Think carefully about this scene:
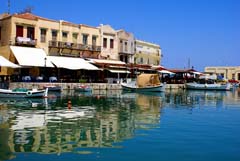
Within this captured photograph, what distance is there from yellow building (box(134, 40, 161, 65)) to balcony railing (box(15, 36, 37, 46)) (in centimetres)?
2338

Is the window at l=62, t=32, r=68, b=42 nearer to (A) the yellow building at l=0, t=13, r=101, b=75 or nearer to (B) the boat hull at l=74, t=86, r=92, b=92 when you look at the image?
(A) the yellow building at l=0, t=13, r=101, b=75

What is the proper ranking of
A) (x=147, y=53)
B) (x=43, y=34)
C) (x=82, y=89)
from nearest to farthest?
(x=82, y=89), (x=43, y=34), (x=147, y=53)

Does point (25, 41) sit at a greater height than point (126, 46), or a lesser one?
lesser

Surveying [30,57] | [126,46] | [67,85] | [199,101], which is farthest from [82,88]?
[126,46]

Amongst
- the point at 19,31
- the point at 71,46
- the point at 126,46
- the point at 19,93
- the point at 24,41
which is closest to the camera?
the point at 19,93

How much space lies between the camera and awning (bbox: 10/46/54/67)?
1489 inches

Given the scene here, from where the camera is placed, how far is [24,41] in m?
41.2

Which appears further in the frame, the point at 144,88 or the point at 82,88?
the point at 144,88

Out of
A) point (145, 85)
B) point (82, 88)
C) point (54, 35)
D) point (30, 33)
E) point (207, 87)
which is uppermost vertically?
point (54, 35)

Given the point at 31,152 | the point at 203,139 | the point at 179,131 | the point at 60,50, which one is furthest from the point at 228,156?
the point at 60,50

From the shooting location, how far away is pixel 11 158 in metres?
9.41

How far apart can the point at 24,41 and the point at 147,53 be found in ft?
96.2

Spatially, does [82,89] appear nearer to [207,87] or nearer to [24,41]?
[24,41]

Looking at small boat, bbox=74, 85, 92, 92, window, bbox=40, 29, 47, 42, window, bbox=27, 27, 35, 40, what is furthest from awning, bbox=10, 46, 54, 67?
small boat, bbox=74, 85, 92, 92
